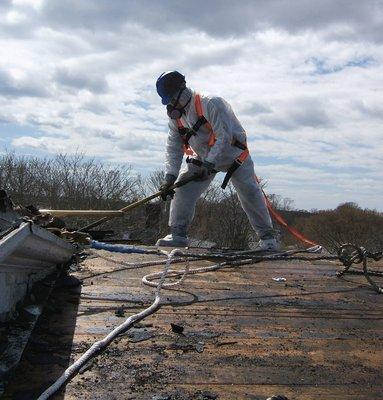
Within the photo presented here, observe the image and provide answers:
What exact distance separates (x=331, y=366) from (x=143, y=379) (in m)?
0.78

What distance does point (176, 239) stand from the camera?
6.69m

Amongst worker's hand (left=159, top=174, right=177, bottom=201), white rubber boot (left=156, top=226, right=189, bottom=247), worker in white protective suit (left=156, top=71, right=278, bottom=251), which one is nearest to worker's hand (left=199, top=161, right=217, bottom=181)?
worker in white protective suit (left=156, top=71, right=278, bottom=251)

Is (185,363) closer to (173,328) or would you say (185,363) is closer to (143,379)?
(143,379)

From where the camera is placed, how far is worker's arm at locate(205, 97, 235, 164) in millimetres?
6082

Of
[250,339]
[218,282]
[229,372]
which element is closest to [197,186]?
[218,282]

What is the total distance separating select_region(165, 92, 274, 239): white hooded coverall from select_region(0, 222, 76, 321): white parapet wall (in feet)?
11.4

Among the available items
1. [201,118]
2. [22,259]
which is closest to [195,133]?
[201,118]

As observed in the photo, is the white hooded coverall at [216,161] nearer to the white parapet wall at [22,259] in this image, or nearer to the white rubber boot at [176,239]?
the white rubber boot at [176,239]

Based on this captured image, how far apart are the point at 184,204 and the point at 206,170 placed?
747 mm

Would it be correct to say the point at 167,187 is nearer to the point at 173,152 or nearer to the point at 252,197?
the point at 173,152

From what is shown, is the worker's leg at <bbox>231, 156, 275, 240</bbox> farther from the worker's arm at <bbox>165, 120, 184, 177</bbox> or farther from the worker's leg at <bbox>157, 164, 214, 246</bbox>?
the worker's arm at <bbox>165, 120, 184, 177</bbox>

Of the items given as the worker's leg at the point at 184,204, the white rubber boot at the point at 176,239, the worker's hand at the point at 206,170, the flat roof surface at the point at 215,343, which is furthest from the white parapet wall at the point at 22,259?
the worker's leg at the point at 184,204

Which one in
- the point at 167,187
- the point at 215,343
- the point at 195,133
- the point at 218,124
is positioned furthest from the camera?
the point at 167,187

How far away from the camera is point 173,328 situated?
260 centimetres
